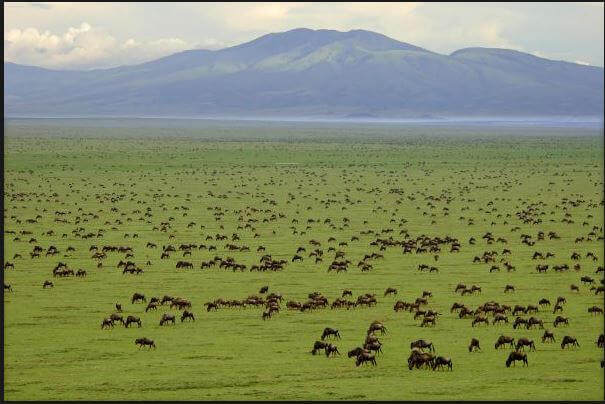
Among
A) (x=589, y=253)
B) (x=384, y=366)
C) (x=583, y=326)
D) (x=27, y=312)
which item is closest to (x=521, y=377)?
(x=384, y=366)

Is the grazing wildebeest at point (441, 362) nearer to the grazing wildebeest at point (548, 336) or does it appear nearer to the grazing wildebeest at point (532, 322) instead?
the grazing wildebeest at point (548, 336)

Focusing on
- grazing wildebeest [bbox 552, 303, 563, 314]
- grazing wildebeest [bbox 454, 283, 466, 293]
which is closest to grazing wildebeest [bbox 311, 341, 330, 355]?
grazing wildebeest [bbox 552, 303, 563, 314]

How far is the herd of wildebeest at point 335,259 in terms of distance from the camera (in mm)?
23734

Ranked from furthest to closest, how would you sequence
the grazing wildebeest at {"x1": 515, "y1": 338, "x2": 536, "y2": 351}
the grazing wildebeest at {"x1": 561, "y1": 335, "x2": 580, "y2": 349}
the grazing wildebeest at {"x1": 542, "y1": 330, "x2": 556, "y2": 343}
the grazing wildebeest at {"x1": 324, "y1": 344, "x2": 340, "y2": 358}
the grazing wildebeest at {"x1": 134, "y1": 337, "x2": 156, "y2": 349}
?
1. the grazing wildebeest at {"x1": 542, "y1": 330, "x2": 556, "y2": 343}
2. the grazing wildebeest at {"x1": 134, "y1": 337, "x2": 156, "y2": 349}
3. the grazing wildebeest at {"x1": 561, "y1": 335, "x2": 580, "y2": 349}
4. the grazing wildebeest at {"x1": 515, "y1": 338, "x2": 536, "y2": 351}
5. the grazing wildebeest at {"x1": 324, "y1": 344, "x2": 340, "y2": 358}

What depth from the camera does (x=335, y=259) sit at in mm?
36656

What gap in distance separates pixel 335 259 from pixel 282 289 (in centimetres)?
605

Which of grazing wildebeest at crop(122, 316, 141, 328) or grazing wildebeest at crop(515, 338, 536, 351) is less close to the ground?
grazing wildebeest at crop(515, 338, 536, 351)

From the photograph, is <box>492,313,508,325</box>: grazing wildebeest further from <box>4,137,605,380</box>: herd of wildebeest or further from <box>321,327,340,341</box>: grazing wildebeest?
<box>321,327,340,341</box>: grazing wildebeest

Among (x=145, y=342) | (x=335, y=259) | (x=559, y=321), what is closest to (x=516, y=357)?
Result: (x=559, y=321)

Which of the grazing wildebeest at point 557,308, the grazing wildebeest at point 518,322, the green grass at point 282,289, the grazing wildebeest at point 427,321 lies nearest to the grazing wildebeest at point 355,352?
the green grass at point 282,289

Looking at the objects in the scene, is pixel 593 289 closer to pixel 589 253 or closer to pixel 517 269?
pixel 517 269

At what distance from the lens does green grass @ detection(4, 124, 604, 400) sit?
65.8ft

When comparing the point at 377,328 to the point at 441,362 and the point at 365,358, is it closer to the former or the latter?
the point at 365,358

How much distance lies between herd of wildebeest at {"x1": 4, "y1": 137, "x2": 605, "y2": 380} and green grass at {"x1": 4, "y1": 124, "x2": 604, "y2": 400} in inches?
9.7
